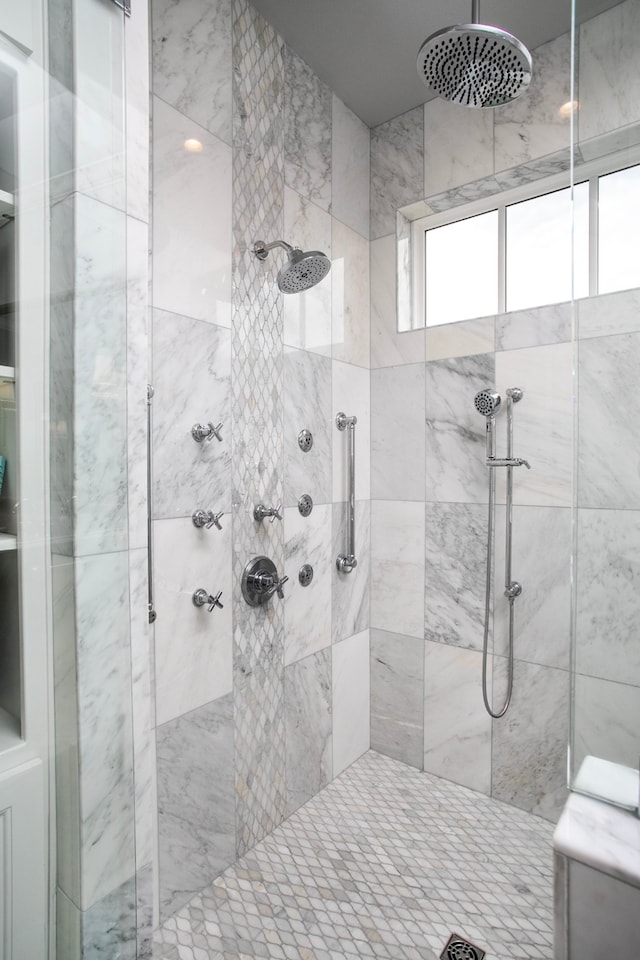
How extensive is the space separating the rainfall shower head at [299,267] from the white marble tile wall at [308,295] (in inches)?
7.9

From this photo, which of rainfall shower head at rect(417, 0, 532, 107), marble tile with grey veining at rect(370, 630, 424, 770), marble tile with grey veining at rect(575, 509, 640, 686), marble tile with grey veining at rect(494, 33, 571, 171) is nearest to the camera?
marble tile with grey veining at rect(575, 509, 640, 686)

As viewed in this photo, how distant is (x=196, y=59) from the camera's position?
1.52m

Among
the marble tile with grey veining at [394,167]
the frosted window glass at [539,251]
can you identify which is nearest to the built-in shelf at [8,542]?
the frosted window glass at [539,251]

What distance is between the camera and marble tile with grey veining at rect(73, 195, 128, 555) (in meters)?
0.93

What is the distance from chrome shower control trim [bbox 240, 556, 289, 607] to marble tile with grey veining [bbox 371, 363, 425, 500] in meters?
0.79

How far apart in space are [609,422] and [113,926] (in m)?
1.38

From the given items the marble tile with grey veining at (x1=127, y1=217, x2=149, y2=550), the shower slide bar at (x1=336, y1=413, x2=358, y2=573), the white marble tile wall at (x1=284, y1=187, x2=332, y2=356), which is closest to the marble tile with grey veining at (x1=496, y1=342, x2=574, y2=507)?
the shower slide bar at (x1=336, y1=413, x2=358, y2=573)

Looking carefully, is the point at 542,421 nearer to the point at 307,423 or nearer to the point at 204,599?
the point at 307,423

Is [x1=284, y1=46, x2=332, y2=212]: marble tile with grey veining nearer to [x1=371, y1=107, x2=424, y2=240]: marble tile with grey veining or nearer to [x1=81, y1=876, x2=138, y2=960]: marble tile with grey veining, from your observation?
[x1=371, y1=107, x2=424, y2=240]: marble tile with grey veining

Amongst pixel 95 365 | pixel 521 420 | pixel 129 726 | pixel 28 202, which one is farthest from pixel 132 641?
pixel 521 420

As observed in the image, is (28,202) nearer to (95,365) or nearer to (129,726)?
(95,365)

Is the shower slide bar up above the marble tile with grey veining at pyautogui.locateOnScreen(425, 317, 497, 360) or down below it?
below

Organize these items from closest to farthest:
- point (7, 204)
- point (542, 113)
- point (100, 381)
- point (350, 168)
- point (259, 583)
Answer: point (7, 204) → point (100, 381) → point (259, 583) → point (542, 113) → point (350, 168)

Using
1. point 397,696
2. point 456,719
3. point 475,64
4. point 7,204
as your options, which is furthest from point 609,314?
point 397,696
